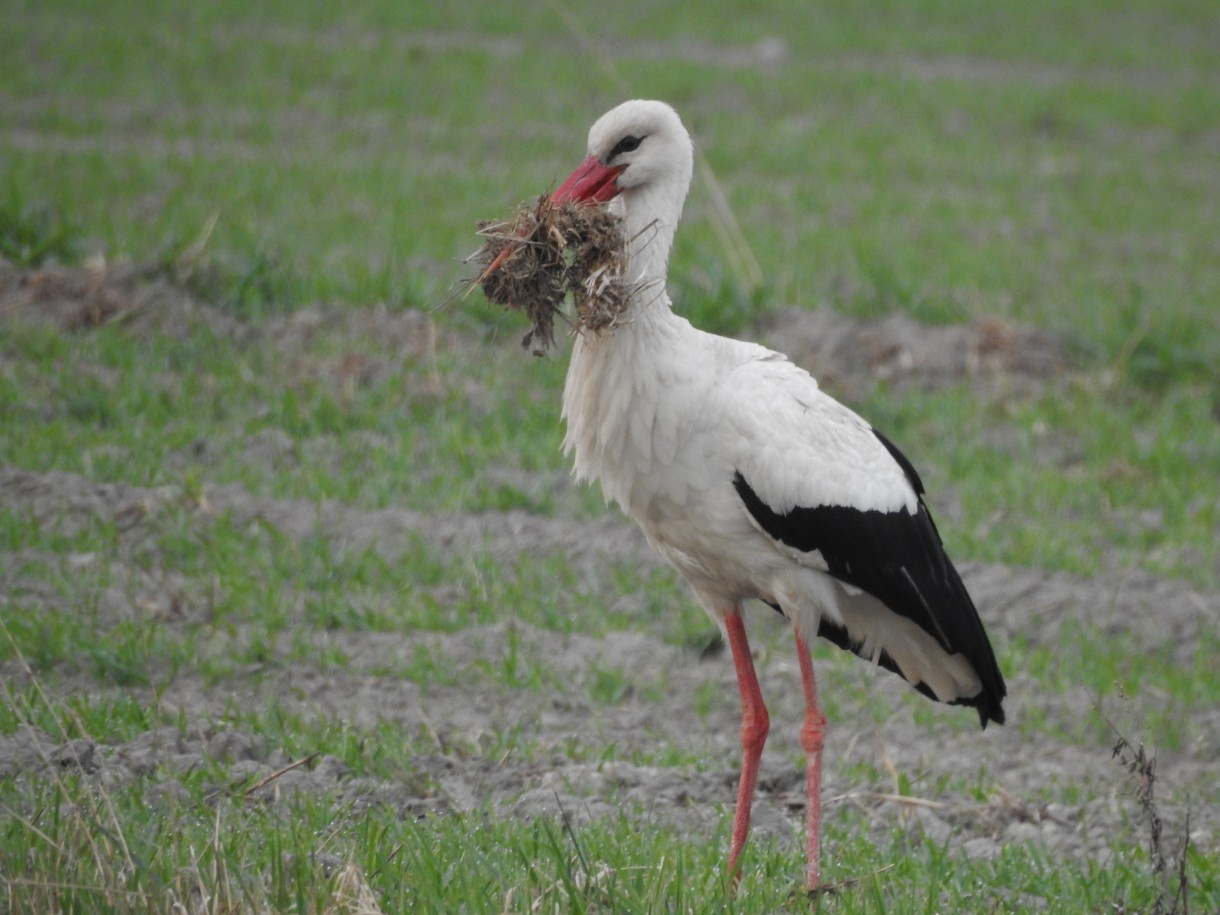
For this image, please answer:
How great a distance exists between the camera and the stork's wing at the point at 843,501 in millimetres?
3830

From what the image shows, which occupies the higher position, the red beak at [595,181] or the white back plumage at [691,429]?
the red beak at [595,181]

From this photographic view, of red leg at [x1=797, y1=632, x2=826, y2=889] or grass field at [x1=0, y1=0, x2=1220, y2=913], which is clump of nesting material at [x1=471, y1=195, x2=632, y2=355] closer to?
grass field at [x1=0, y1=0, x2=1220, y2=913]

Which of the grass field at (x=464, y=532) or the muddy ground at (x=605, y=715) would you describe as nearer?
the grass field at (x=464, y=532)

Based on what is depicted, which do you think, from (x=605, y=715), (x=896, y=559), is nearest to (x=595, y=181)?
(x=896, y=559)

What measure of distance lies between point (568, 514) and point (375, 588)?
3.44ft

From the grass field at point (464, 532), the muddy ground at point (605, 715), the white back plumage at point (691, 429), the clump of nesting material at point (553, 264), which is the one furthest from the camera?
the muddy ground at point (605, 715)

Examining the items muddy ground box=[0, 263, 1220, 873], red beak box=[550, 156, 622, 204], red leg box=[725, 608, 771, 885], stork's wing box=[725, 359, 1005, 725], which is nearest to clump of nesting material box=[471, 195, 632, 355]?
red beak box=[550, 156, 622, 204]

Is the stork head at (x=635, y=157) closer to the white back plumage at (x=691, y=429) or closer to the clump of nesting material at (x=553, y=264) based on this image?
the white back plumage at (x=691, y=429)

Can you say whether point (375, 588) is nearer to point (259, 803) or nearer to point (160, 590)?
point (160, 590)

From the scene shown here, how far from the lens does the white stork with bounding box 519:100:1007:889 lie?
3811 millimetres

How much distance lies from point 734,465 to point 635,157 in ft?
2.74

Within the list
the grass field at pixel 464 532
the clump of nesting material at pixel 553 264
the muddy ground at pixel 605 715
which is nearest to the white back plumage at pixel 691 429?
the clump of nesting material at pixel 553 264

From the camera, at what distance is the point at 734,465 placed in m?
3.82

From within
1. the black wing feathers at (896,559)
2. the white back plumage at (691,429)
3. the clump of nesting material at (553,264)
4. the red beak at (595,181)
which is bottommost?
the black wing feathers at (896,559)
